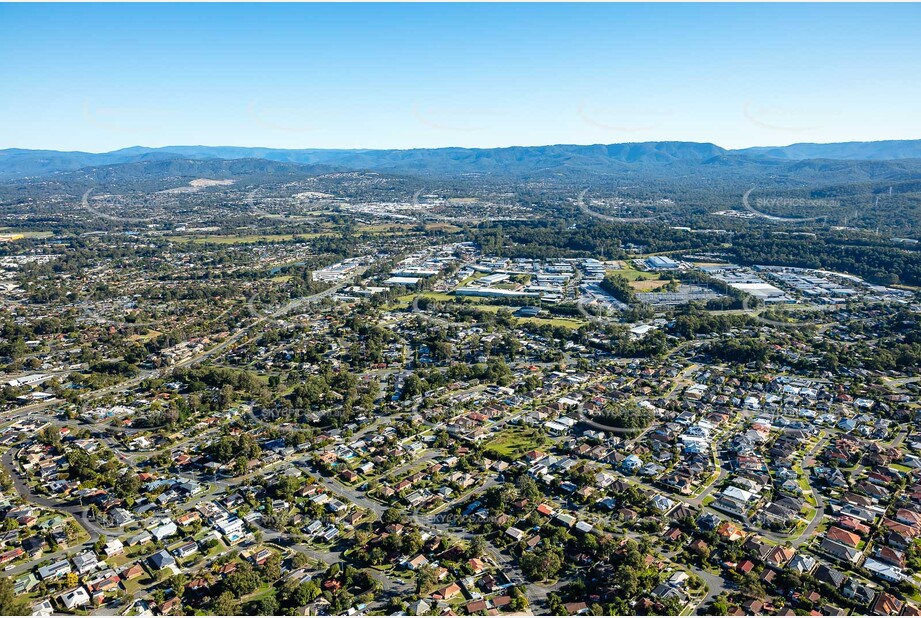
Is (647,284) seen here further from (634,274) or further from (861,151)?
(861,151)

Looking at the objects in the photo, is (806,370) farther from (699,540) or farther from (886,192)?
(886,192)

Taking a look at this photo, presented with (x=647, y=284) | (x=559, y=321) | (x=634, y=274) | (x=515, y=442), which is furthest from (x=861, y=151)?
(x=515, y=442)

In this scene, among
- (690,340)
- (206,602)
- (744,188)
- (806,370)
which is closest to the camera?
(206,602)

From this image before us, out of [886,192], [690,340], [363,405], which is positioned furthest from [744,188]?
[363,405]

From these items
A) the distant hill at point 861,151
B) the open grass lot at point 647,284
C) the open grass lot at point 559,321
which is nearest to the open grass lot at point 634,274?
the open grass lot at point 647,284

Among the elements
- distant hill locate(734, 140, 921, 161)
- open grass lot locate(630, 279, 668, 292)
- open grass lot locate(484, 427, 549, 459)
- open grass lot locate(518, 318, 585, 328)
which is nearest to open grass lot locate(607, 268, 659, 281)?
open grass lot locate(630, 279, 668, 292)

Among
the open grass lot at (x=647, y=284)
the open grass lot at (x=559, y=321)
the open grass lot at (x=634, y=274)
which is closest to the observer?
the open grass lot at (x=559, y=321)

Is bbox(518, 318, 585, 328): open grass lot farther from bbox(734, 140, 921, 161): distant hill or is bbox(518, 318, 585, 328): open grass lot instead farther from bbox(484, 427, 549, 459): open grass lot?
bbox(734, 140, 921, 161): distant hill

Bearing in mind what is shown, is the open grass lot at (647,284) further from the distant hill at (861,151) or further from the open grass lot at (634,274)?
the distant hill at (861,151)

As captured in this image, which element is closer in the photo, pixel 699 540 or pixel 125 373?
pixel 699 540
